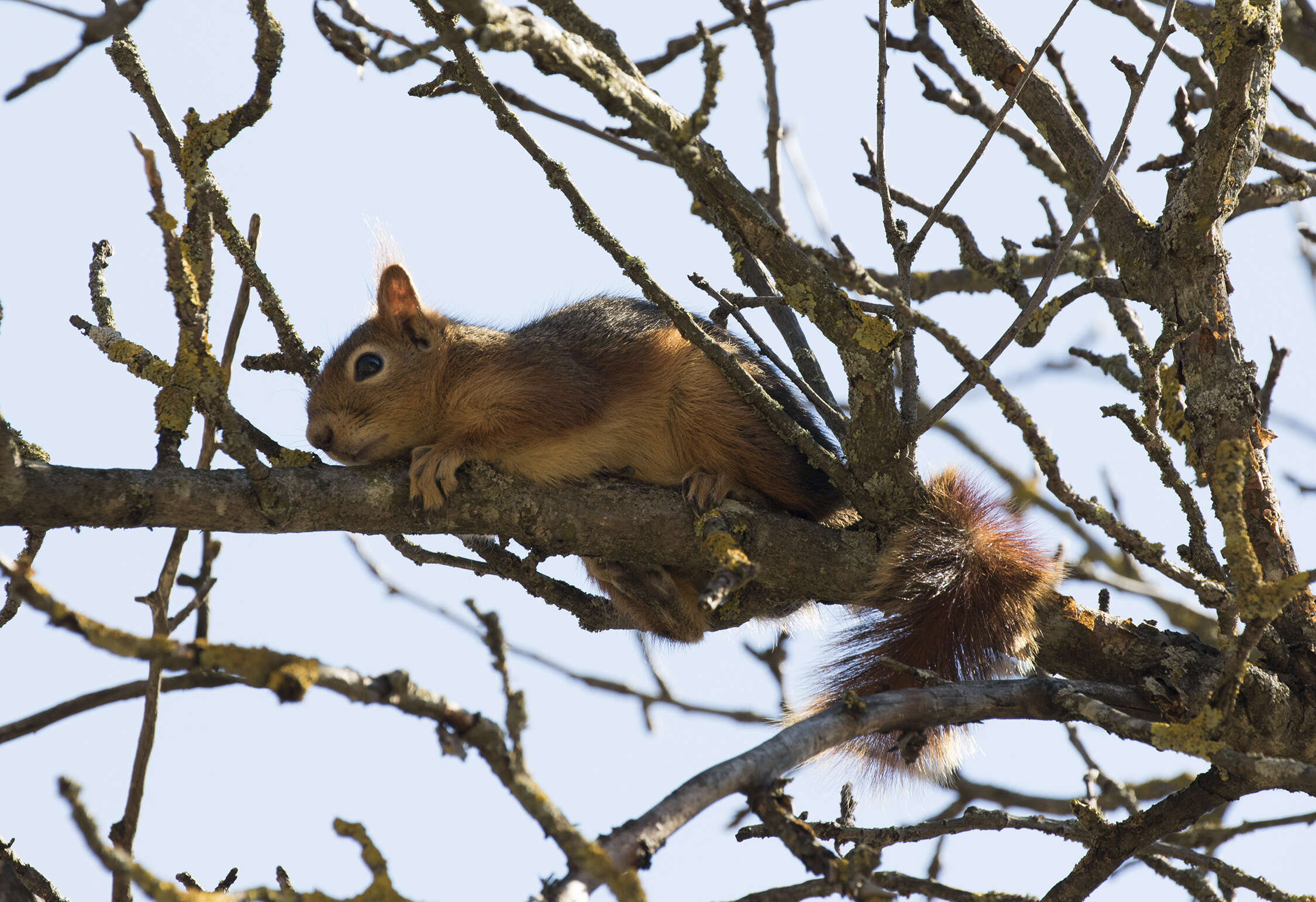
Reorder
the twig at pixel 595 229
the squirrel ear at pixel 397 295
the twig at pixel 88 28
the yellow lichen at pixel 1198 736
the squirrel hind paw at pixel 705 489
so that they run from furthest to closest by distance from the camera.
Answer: the squirrel ear at pixel 397 295 → the squirrel hind paw at pixel 705 489 → the twig at pixel 595 229 → the yellow lichen at pixel 1198 736 → the twig at pixel 88 28

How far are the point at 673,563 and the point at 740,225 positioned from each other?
112 cm

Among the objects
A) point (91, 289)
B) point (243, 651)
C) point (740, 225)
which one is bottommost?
point (243, 651)

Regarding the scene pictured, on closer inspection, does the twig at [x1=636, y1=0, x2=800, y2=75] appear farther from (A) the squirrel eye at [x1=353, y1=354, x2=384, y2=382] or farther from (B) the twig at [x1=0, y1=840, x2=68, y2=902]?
(B) the twig at [x1=0, y1=840, x2=68, y2=902]

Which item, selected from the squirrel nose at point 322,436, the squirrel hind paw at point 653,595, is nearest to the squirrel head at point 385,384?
the squirrel nose at point 322,436

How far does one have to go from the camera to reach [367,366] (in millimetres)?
4156

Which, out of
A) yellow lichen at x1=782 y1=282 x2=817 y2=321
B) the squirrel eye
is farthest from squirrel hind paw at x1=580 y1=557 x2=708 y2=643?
yellow lichen at x1=782 y1=282 x2=817 y2=321

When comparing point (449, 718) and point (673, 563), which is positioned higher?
point (673, 563)

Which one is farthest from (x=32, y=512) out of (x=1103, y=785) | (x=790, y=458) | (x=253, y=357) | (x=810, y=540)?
(x=1103, y=785)

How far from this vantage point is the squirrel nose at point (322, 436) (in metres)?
3.86

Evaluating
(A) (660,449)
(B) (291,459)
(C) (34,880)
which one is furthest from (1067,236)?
(C) (34,880)

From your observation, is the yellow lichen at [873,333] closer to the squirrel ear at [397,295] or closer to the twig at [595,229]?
the twig at [595,229]

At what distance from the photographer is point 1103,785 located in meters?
4.07

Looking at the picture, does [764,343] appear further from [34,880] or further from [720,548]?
[34,880]

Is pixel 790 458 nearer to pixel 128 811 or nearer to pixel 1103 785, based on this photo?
pixel 1103 785
